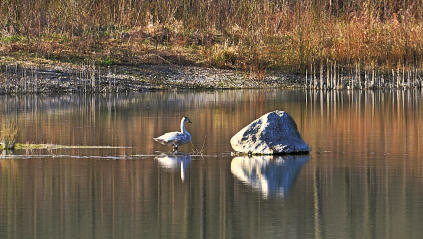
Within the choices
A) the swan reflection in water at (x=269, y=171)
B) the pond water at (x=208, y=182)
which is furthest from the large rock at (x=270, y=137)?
the pond water at (x=208, y=182)

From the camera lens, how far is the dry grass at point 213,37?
3966 centimetres

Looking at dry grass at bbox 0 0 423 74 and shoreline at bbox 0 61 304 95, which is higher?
dry grass at bbox 0 0 423 74

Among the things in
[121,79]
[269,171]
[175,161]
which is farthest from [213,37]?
[269,171]

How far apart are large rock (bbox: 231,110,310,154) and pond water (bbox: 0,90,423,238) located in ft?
1.13

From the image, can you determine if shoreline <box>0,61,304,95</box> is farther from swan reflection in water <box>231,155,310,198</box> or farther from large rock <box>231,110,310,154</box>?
swan reflection in water <box>231,155,310,198</box>

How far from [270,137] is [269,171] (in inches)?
81.3

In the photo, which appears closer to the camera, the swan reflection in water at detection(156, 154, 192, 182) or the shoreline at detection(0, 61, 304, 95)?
the swan reflection in water at detection(156, 154, 192, 182)

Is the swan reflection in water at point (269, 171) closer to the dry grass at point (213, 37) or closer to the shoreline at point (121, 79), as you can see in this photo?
the shoreline at point (121, 79)

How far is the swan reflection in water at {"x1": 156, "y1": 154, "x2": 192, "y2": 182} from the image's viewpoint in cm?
1605

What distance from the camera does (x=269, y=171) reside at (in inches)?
615

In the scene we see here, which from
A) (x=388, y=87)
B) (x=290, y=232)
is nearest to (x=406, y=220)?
(x=290, y=232)

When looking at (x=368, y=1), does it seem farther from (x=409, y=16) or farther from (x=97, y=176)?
(x=97, y=176)

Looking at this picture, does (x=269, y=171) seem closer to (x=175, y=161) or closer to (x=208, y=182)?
(x=208, y=182)

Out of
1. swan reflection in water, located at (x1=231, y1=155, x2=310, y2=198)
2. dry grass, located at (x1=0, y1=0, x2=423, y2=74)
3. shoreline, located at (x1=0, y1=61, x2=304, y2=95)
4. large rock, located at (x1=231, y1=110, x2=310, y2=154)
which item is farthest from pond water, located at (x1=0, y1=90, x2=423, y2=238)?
dry grass, located at (x1=0, y1=0, x2=423, y2=74)
